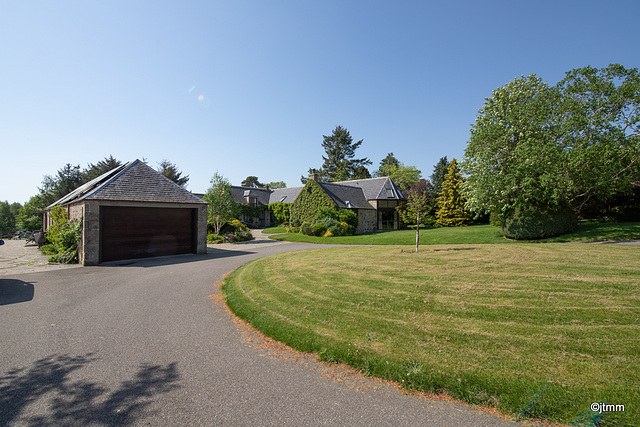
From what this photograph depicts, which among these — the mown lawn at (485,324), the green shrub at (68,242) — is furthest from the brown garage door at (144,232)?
the mown lawn at (485,324)

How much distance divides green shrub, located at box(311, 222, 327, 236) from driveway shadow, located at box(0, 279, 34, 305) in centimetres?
2109

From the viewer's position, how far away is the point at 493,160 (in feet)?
66.6

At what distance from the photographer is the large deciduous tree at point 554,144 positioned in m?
17.6

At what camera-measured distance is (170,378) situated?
398cm

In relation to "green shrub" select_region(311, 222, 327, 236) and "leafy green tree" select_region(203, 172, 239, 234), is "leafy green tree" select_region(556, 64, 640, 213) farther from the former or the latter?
"leafy green tree" select_region(203, 172, 239, 234)

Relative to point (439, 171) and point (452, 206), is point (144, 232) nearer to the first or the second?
point (452, 206)

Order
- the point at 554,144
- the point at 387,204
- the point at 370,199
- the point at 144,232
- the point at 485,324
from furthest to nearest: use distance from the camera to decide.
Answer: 1. the point at 370,199
2. the point at 387,204
3. the point at 554,144
4. the point at 144,232
5. the point at 485,324

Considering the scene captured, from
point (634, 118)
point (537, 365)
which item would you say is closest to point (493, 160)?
point (634, 118)

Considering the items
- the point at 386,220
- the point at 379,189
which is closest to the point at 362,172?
the point at 379,189

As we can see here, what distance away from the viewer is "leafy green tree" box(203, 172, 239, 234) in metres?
26.6

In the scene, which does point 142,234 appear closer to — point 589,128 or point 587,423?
point 587,423

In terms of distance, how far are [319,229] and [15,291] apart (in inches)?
864

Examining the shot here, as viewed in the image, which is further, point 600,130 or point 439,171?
point 439,171

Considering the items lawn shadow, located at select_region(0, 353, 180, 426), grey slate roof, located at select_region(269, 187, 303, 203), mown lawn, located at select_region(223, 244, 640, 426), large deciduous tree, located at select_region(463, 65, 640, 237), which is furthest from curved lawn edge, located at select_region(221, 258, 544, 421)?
grey slate roof, located at select_region(269, 187, 303, 203)
